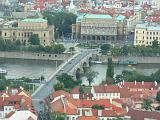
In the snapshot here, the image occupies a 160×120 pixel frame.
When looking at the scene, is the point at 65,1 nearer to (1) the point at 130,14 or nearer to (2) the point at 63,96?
(1) the point at 130,14

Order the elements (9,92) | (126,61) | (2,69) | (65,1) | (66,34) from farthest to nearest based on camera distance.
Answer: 1. (65,1)
2. (66,34)
3. (126,61)
4. (2,69)
5. (9,92)

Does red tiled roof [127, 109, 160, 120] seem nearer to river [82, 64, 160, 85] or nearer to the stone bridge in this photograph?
river [82, 64, 160, 85]

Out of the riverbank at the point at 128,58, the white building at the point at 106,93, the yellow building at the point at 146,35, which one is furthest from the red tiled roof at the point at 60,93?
the yellow building at the point at 146,35

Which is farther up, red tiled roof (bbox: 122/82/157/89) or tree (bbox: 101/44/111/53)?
red tiled roof (bbox: 122/82/157/89)

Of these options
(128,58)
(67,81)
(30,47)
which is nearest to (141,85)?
(67,81)

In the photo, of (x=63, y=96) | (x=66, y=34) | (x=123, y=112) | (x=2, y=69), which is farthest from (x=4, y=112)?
(x=66, y=34)

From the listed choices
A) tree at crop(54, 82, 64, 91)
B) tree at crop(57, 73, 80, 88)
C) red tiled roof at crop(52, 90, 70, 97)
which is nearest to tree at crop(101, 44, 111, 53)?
tree at crop(57, 73, 80, 88)
